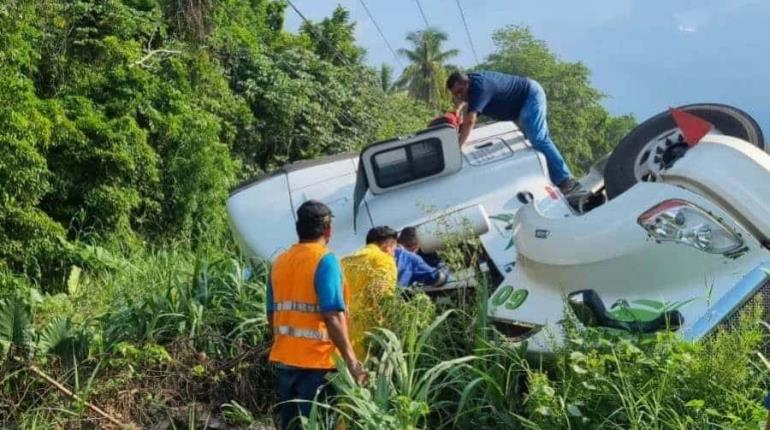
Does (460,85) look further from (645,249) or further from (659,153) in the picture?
(645,249)

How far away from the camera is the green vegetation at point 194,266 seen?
12.4ft

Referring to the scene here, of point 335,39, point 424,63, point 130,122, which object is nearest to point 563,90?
point 424,63

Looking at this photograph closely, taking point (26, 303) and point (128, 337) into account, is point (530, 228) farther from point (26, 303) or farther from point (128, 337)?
point (26, 303)

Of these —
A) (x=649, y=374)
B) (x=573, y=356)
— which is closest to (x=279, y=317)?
(x=573, y=356)

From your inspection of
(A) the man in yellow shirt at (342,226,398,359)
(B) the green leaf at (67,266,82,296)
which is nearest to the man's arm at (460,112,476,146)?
(A) the man in yellow shirt at (342,226,398,359)

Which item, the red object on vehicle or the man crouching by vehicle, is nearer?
the man crouching by vehicle

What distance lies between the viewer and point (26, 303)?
5.70 meters

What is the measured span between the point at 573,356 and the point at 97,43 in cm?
1239

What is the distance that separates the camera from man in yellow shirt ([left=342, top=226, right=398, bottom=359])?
4.46m

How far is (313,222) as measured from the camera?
4.29 metres

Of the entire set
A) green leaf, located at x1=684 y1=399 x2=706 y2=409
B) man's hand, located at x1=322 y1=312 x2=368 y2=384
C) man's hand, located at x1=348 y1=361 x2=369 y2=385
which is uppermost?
man's hand, located at x1=322 y1=312 x2=368 y2=384

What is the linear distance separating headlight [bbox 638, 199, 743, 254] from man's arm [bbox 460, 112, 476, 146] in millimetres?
2266

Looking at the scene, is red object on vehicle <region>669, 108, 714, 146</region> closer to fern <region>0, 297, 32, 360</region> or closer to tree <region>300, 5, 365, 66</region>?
fern <region>0, 297, 32, 360</region>

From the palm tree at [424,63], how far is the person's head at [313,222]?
4533cm
